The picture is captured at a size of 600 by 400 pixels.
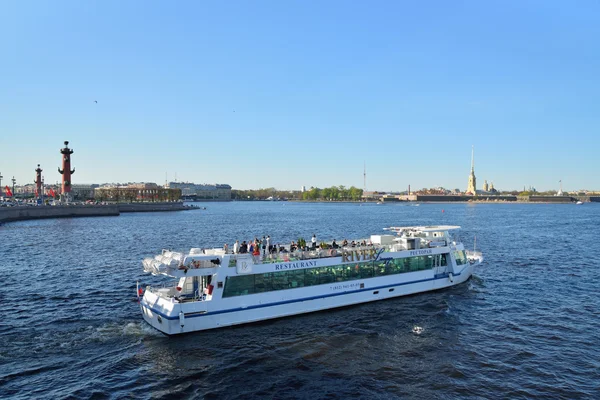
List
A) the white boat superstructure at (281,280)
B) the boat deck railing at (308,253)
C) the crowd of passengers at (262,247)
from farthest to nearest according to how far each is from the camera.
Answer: the crowd of passengers at (262,247), the boat deck railing at (308,253), the white boat superstructure at (281,280)

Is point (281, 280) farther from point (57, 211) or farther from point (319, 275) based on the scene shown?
point (57, 211)

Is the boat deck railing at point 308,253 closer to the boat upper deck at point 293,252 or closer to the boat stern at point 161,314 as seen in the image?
the boat upper deck at point 293,252

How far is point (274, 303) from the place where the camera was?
25562mm

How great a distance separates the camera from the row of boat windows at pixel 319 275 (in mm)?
24875

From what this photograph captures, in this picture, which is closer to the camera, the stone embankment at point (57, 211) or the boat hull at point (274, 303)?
the boat hull at point (274, 303)

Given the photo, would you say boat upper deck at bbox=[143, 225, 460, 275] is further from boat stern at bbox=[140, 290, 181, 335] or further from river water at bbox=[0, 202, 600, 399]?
river water at bbox=[0, 202, 600, 399]

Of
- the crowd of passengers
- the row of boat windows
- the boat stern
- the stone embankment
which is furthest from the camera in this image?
the stone embankment

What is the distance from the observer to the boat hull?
22922 millimetres

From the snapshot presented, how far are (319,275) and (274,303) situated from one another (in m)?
3.66

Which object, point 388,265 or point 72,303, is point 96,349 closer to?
point 72,303

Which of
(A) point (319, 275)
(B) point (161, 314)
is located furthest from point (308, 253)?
(B) point (161, 314)

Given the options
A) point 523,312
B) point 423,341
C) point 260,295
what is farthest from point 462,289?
point 260,295

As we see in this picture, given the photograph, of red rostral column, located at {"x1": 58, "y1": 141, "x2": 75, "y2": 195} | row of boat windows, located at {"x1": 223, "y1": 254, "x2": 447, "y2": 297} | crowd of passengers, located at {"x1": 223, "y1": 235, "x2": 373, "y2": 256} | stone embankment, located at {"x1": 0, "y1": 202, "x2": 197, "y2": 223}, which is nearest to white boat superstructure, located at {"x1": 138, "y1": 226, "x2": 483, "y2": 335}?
row of boat windows, located at {"x1": 223, "y1": 254, "x2": 447, "y2": 297}

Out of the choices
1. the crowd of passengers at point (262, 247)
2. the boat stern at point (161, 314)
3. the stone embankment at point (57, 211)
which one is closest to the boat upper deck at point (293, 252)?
the crowd of passengers at point (262, 247)
